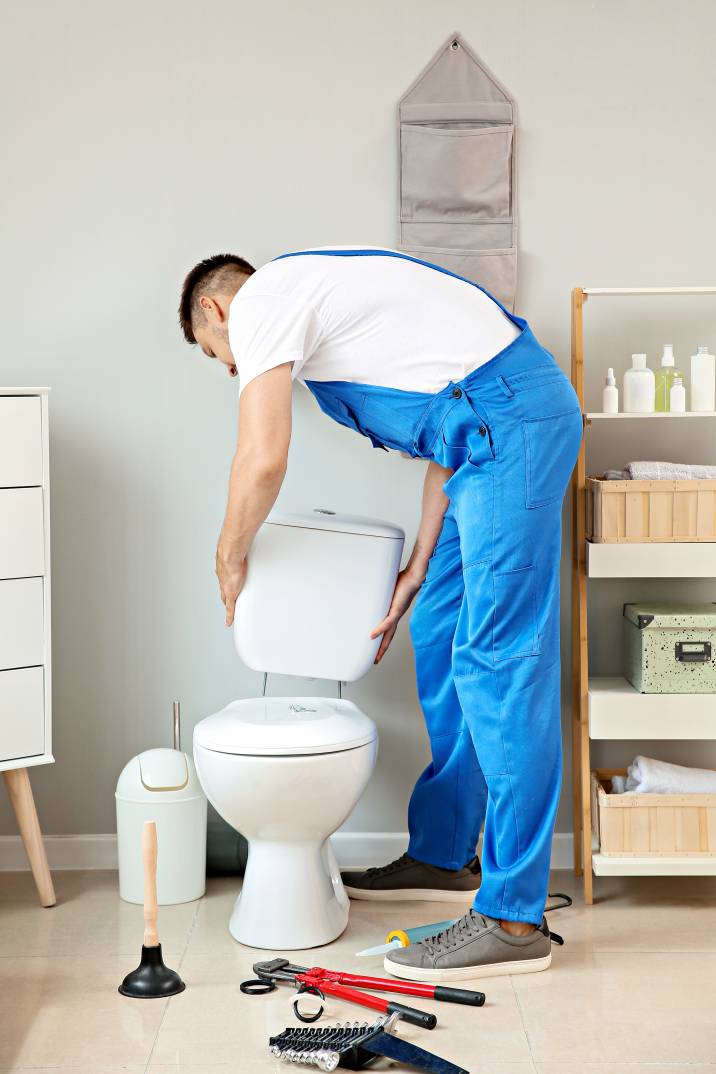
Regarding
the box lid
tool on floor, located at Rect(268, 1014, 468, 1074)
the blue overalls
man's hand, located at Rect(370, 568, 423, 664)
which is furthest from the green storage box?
tool on floor, located at Rect(268, 1014, 468, 1074)

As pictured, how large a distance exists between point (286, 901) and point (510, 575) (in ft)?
2.73

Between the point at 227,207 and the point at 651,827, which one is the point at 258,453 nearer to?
the point at 227,207

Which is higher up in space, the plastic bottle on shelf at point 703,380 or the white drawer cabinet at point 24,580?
the plastic bottle on shelf at point 703,380

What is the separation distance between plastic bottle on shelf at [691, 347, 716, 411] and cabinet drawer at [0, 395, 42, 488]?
4.94ft

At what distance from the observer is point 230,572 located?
2199mm

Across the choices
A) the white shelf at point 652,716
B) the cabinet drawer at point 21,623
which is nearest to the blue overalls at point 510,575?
the white shelf at point 652,716

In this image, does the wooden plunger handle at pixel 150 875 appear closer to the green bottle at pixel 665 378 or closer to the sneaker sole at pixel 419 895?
the sneaker sole at pixel 419 895

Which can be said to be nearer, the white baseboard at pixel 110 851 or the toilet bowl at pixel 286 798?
the toilet bowl at pixel 286 798

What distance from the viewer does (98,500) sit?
271cm

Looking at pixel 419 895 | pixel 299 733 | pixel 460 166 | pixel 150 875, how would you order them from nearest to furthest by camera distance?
pixel 150 875
pixel 299 733
pixel 419 895
pixel 460 166

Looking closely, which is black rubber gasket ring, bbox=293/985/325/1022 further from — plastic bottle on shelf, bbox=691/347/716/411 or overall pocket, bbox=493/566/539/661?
plastic bottle on shelf, bbox=691/347/716/411

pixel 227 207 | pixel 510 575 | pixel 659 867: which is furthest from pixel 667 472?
pixel 227 207

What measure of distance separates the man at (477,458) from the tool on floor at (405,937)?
55 mm

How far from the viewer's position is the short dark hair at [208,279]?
2.28 meters
